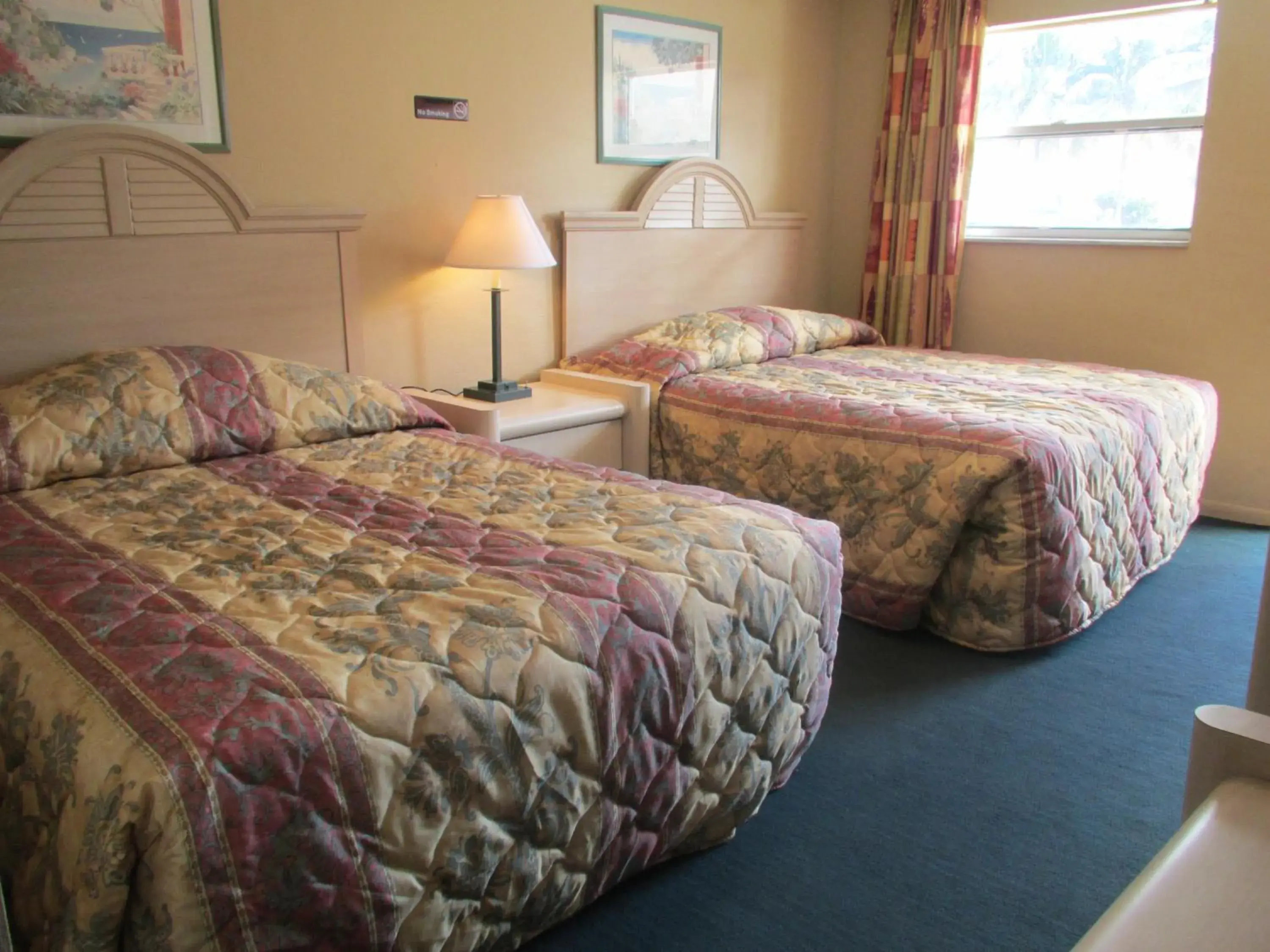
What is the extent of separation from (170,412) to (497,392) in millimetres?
1092

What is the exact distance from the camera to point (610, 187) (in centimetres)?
366

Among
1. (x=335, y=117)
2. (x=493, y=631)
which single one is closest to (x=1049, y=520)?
(x=493, y=631)

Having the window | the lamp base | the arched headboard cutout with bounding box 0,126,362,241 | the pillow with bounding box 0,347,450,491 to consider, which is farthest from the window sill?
the arched headboard cutout with bounding box 0,126,362,241

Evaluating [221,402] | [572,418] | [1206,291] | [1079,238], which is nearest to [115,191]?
[221,402]

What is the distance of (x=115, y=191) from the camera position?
2.40 metres

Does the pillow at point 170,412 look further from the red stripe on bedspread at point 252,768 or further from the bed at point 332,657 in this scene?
the red stripe on bedspread at point 252,768

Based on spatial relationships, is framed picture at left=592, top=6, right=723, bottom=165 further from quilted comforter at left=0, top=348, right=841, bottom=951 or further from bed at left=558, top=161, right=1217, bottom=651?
quilted comforter at left=0, top=348, right=841, bottom=951

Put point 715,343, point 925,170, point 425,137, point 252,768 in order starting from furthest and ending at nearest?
1. point 925,170
2. point 715,343
3. point 425,137
4. point 252,768

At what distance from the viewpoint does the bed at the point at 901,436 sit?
254 centimetres

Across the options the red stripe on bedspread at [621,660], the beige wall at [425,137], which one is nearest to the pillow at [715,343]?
the beige wall at [425,137]

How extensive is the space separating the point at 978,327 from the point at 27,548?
3847mm

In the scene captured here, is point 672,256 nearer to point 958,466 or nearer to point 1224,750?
point 958,466

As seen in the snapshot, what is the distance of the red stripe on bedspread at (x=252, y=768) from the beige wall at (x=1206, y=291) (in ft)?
12.2

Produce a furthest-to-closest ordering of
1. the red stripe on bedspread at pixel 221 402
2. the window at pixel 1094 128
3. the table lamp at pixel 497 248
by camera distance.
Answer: the window at pixel 1094 128 < the table lamp at pixel 497 248 < the red stripe on bedspread at pixel 221 402
